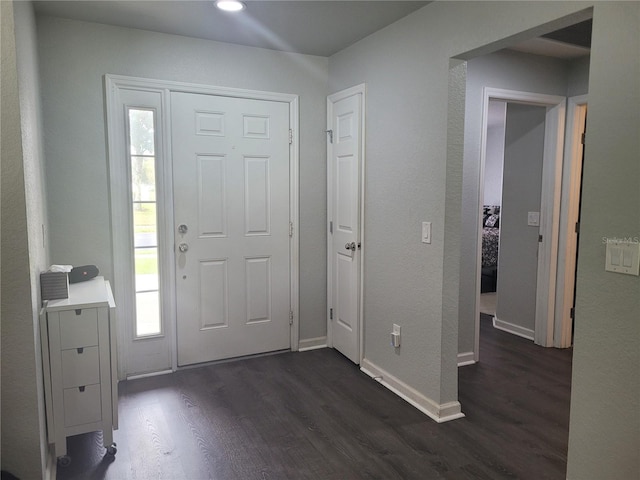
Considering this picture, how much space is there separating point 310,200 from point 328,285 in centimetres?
73

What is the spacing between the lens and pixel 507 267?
4.38 metres

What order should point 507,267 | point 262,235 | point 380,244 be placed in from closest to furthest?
point 380,244, point 262,235, point 507,267

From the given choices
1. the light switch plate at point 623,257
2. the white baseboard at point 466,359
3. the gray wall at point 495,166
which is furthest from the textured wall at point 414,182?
the gray wall at point 495,166

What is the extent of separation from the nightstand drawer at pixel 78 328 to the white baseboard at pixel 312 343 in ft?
6.19

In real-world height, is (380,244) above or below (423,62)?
below

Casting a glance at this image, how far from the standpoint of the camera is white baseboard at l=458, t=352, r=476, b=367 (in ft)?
11.8

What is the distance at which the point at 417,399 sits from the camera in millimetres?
2916

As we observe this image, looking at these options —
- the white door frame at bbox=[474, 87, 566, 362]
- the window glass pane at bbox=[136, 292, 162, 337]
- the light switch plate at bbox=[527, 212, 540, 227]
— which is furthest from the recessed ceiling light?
the light switch plate at bbox=[527, 212, 540, 227]

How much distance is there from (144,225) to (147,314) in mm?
640

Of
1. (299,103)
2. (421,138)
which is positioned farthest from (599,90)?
(299,103)

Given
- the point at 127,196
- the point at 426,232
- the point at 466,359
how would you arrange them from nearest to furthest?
the point at 426,232
the point at 127,196
the point at 466,359

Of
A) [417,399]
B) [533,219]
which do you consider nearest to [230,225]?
[417,399]

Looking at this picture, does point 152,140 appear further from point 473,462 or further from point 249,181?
point 473,462

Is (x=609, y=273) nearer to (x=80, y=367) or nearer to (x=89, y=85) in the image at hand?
(x=80, y=367)
